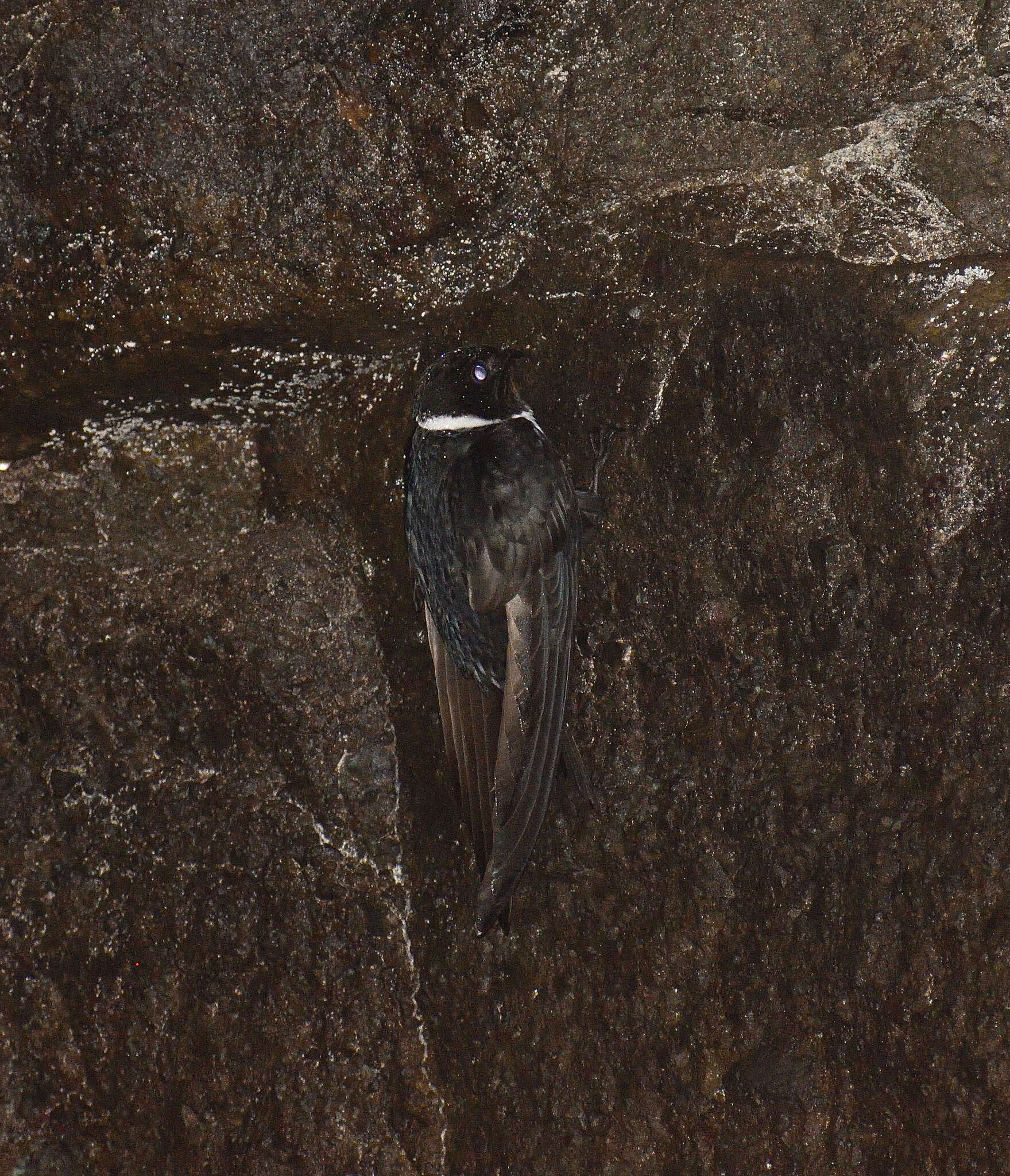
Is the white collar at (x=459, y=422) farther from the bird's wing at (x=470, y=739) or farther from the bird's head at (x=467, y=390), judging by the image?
the bird's wing at (x=470, y=739)

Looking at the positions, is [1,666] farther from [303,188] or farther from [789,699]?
[789,699]

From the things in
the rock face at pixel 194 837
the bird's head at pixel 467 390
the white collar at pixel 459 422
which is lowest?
the rock face at pixel 194 837

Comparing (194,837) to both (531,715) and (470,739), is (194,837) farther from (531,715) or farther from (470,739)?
(531,715)

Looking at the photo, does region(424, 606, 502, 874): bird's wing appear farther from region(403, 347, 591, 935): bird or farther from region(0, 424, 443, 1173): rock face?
region(0, 424, 443, 1173): rock face

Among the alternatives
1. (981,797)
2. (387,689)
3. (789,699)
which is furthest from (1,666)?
(981,797)

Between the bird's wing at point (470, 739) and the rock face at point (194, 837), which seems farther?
the rock face at point (194, 837)

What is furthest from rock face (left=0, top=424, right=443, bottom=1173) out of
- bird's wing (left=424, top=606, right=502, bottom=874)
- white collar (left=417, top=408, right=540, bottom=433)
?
white collar (left=417, top=408, right=540, bottom=433)

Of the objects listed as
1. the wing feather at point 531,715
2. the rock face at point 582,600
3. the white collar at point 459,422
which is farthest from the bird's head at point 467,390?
the wing feather at point 531,715

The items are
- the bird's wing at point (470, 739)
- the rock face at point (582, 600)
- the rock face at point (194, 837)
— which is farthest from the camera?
the rock face at point (194, 837)
